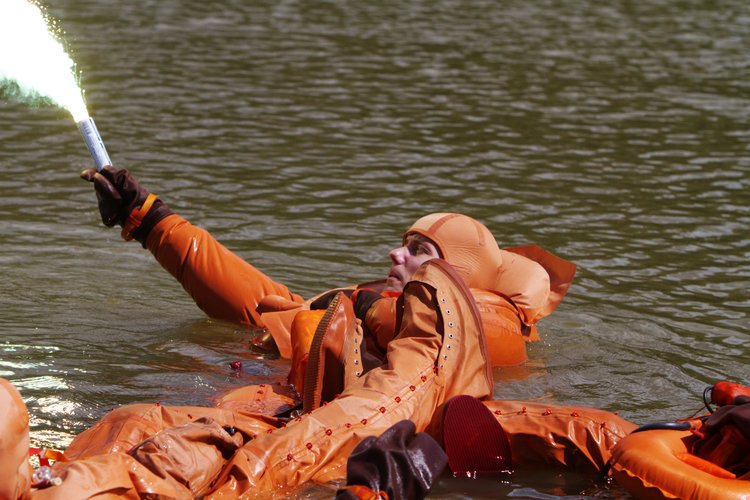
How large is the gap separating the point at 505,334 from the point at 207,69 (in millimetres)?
11009

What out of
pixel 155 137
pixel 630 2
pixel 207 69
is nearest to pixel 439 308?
pixel 155 137

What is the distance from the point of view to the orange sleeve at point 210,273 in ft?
28.5

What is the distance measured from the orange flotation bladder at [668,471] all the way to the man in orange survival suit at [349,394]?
36 cm

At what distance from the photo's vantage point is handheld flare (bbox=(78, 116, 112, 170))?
8.09 meters

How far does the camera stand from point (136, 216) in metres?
8.59

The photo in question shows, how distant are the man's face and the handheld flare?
1972mm

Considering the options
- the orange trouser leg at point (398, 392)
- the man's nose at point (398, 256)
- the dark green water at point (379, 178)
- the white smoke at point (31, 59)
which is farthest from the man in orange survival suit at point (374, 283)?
the orange trouser leg at point (398, 392)

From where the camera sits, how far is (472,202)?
12.7 m

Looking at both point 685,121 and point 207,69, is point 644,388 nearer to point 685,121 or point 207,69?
point 685,121

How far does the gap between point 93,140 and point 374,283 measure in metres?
2.04

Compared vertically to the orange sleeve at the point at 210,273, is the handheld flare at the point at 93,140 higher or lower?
higher

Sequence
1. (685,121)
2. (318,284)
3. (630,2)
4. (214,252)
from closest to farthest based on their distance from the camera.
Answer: (214,252)
(318,284)
(685,121)
(630,2)

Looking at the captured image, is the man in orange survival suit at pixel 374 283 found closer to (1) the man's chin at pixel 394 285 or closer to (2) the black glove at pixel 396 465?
(1) the man's chin at pixel 394 285

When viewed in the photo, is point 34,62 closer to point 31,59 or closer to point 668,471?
point 31,59
